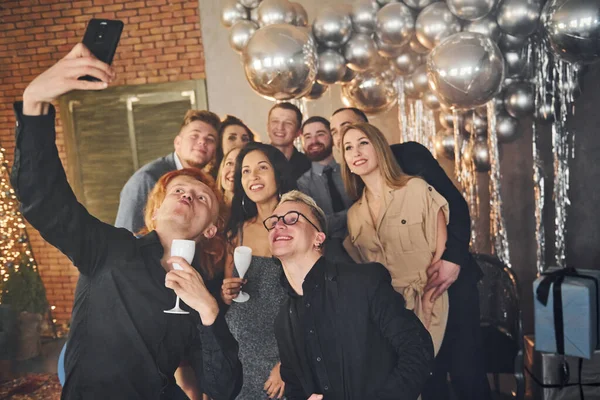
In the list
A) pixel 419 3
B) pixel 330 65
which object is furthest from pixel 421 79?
pixel 330 65

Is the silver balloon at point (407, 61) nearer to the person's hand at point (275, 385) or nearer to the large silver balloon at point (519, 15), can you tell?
the large silver balloon at point (519, 15)

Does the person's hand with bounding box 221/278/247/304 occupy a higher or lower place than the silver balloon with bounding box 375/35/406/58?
lower

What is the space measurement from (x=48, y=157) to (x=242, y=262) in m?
0.78

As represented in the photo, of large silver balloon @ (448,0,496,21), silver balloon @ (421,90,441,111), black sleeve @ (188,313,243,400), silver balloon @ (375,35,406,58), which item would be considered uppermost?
large silver balloon @ (448,0,496,21)

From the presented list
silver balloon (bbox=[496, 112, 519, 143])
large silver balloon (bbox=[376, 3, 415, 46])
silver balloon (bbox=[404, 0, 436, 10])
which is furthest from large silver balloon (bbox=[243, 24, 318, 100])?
silver balloon (bbox=[496, 112, 519, 143])

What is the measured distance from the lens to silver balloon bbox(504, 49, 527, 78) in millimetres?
2658

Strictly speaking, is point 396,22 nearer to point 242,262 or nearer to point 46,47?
point 242,262

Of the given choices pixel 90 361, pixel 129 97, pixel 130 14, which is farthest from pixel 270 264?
pixel 130 14

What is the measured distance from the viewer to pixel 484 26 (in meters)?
2.46

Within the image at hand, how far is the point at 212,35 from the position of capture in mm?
3320

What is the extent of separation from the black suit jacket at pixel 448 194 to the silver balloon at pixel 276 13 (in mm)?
872

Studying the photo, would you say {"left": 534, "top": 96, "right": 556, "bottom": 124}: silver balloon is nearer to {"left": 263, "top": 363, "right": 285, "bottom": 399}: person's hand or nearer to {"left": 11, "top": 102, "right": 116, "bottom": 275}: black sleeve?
{"left": 263, "top": 363, "right": 285, "bottom": 399}: person's hand

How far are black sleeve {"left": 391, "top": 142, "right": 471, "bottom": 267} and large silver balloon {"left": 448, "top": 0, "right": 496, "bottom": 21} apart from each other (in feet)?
2.05

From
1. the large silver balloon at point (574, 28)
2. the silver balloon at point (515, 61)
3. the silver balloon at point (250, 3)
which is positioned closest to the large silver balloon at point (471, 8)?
the large silver balloon at point (574, 28)
